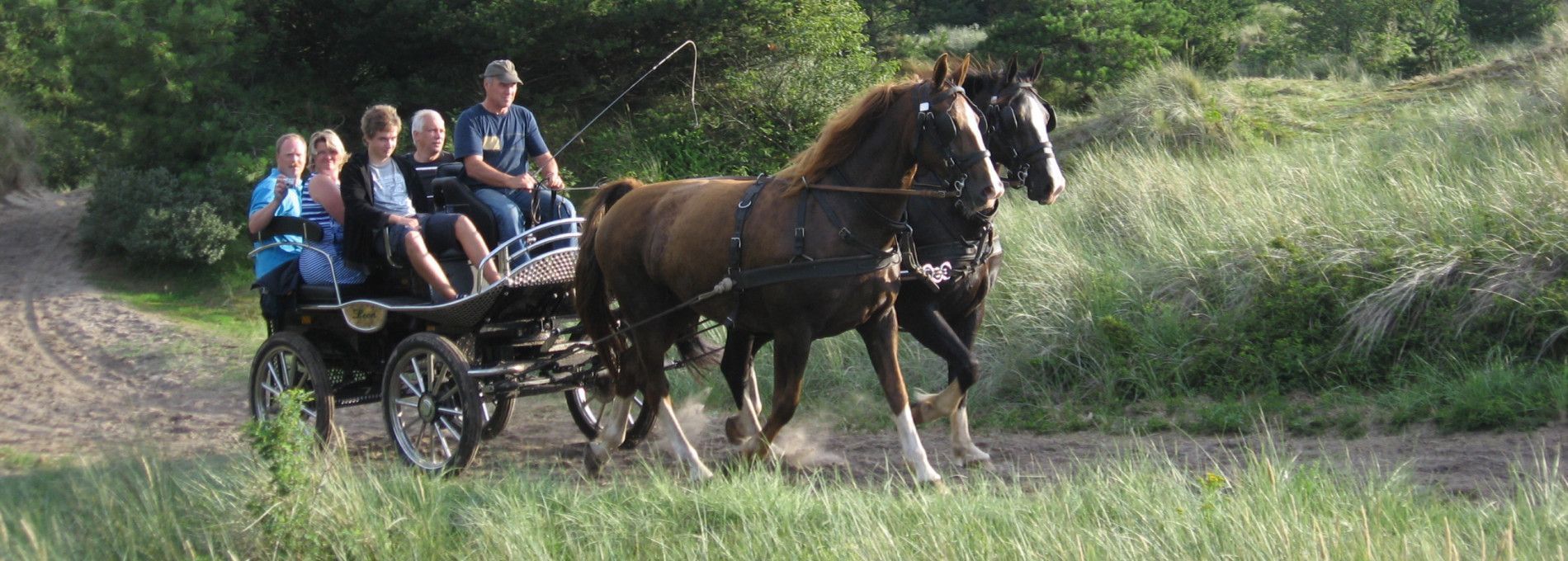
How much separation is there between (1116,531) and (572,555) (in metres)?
1.94

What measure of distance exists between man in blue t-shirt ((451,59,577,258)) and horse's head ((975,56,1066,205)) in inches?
98.4

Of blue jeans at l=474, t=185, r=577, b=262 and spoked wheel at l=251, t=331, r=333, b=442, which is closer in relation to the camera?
spoked wheel at l=251, t=331, r=333, b=442

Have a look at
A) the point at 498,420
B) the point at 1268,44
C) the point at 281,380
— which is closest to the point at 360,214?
the point at 281,380

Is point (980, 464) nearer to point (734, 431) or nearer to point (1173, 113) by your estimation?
point (734, 431)

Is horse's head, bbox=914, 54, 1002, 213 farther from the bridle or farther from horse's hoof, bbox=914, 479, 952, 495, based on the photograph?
horse's hoof, bbox=914, 479, 952, 495

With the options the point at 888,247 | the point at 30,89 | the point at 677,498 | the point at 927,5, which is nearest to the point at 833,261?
the point at 888,247

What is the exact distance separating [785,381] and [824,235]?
693 millimetres

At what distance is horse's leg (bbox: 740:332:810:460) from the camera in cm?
588

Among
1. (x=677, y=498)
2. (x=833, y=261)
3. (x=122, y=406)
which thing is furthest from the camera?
(x=122, y=406)

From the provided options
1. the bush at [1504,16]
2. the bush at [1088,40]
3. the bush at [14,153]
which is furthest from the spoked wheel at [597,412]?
the bush at [1504,16]

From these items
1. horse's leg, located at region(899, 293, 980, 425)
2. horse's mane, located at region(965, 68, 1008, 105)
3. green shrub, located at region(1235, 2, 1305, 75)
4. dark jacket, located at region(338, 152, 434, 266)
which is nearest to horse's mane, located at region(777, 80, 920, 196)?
horse's mane, located at region(965, 68, 1008, 105)

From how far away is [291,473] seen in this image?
527 centimetres

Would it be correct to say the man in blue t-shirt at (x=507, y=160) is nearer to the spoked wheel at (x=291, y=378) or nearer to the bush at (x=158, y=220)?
the spoked wheel at (x=291, y=378)

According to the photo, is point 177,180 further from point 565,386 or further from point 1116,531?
point 1116,531
